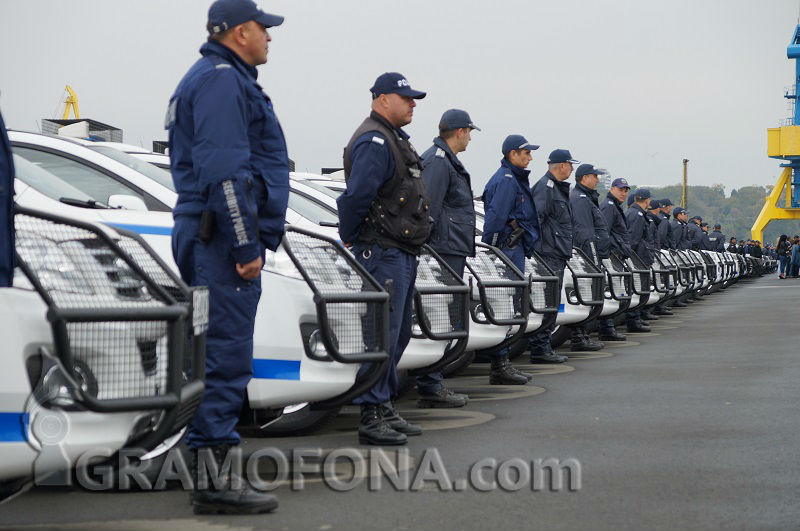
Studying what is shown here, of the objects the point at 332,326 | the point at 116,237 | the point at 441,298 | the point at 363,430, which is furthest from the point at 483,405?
the point at 116,237

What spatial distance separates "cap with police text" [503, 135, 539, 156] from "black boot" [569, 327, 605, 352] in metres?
3.18

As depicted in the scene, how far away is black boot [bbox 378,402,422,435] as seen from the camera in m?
6.74

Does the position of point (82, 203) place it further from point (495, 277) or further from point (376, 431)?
point (495, 277)

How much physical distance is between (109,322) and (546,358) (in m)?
7.81

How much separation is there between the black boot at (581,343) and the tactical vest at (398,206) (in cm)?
645

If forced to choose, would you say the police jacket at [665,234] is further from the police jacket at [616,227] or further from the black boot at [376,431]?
the black boot at [376,431]

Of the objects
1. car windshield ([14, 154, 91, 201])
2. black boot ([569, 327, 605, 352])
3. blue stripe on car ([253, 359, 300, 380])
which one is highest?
car windshield ([14, 154, 91, 201])

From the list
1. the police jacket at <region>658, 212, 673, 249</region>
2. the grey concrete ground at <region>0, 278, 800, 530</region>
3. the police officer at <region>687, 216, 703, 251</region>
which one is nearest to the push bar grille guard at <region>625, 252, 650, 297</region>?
the grey concrete ground at <region>0, 278, 800, 530</region>

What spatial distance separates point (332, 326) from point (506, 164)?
188 inches

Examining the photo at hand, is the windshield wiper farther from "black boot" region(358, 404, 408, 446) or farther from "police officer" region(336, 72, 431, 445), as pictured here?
"black boot" region(358, 404, 408, 446)

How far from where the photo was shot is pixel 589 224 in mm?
13062

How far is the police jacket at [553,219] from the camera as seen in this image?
11.2 meters

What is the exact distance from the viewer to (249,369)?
16.0ft

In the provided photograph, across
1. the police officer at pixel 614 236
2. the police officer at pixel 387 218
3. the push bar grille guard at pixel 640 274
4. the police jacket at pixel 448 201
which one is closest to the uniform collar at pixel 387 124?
the police officer at pixel 387 218
